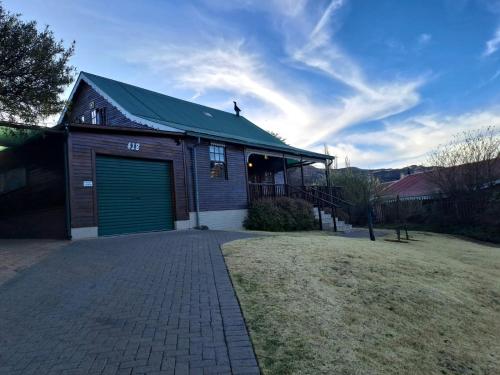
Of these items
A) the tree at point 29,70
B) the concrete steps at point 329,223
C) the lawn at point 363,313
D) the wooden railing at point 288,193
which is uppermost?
the tree at point 29,70

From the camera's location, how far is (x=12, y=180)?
1358 centimetres

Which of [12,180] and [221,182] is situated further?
[221,182]

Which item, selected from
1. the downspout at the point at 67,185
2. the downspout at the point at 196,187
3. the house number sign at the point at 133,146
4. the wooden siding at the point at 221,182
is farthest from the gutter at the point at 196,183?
the downspout at the point at 67,185

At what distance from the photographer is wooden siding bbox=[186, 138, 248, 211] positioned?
1421 centimetres

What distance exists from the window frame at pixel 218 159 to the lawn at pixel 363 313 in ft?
25.4

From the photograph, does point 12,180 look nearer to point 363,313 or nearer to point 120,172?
point 120,172

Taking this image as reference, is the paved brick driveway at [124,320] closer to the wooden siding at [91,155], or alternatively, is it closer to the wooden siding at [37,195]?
the wooden siding at [91,155]

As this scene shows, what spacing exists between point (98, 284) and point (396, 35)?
12.8 metres

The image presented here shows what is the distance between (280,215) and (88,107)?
36.3 feet

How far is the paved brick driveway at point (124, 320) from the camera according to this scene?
10.3ft

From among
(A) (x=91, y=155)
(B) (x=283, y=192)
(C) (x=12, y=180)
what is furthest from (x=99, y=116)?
(B) (x=283, y=192)

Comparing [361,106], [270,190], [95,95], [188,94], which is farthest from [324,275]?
[188,94]

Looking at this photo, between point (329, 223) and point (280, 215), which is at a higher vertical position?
point (280, 215)

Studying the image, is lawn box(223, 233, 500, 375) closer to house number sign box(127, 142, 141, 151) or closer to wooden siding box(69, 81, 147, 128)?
house number sign box(127, 142, 141, 151)
